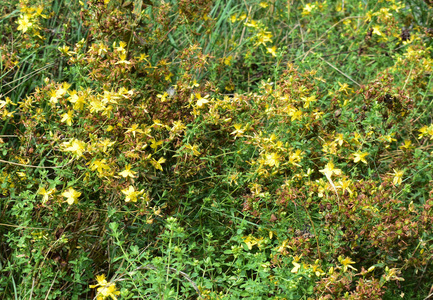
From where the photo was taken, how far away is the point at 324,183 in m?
2.47

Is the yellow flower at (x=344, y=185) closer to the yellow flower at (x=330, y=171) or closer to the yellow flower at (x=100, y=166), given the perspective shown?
the yellow flower at (x=330, y=171)

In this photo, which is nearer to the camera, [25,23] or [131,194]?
[131,194]

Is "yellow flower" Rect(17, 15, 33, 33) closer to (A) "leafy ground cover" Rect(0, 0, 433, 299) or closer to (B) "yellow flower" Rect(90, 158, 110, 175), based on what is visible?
(A) "leafy ground cover" Rect(0, 0, 433, 299)

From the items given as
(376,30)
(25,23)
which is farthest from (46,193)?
(376,30)

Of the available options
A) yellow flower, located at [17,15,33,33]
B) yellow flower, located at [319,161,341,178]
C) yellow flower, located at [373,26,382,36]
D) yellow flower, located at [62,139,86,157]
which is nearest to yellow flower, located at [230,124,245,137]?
yellow flower, located at [319,161,341,178]

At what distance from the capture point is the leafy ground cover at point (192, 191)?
7.75 ft

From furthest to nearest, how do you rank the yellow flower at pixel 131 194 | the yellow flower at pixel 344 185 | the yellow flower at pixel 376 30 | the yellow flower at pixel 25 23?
the yellow flower at pixel 376 30 → the yellow flower at pixel 25 23 → the yellow flower at pixel 344 185 → the yellow flower at pixel 131 194

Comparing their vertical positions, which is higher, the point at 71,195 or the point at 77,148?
the point at 77,148

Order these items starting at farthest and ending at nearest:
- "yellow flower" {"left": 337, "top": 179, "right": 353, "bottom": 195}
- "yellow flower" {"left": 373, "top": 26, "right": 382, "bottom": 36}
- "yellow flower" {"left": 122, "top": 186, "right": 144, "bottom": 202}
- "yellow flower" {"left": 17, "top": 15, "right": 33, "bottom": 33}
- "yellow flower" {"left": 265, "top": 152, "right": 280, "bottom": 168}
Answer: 1. "yellow flower" {"left": 373, "top": 26, "right": 382, "bottom": 36}
2. "yellow flower" {"left": 17, "top": 15, "right": 33, "bottom": 33}
3. "yellow flower" {"left": 265, "top": 152, "right": 280, "bottom": 168}
4. "yellow flower" {"left": 337, "top": 179, "right": 353, "bottom": 195}
5. "yellow flower" {"left": 122, "top": 186, "right": 144, "bottom": 202}

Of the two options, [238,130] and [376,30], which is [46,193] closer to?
[238,130]

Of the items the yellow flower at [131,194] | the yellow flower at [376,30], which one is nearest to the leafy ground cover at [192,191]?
the yellow flower at [131,194]

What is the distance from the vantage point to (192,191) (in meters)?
2.62

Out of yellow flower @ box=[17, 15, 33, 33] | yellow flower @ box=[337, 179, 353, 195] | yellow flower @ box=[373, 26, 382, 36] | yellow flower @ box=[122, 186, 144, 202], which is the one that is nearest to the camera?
yellow flower @ box=[122, 186, 144, 202]

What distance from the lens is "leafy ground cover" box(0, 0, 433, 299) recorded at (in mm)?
2361
